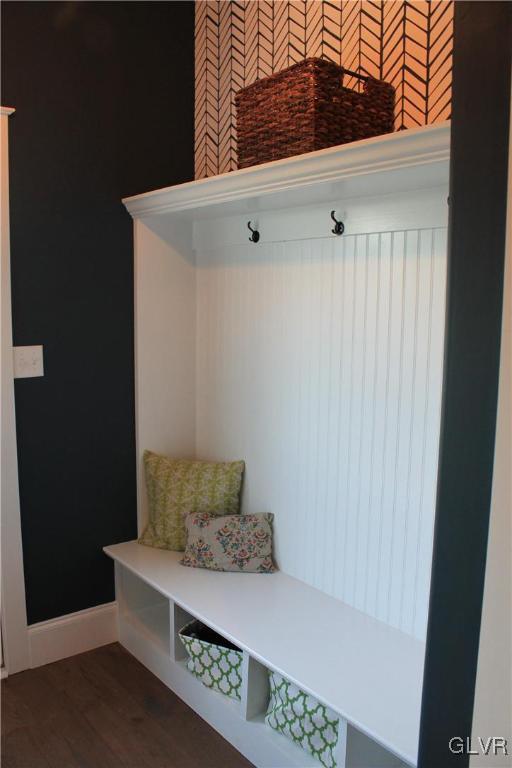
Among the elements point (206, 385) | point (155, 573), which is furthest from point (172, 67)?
point (155, 573)

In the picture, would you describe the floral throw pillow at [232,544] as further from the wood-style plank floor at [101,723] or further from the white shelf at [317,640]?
the wood-style plank floor at [101,723]

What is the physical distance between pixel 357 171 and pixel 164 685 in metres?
1.90

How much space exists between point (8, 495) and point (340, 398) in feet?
4.15

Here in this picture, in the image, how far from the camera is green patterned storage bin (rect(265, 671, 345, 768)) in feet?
6.03

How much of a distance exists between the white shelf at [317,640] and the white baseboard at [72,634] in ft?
0.99

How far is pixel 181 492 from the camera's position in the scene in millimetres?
2670

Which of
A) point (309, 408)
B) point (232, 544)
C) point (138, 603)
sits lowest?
point (138, 603)

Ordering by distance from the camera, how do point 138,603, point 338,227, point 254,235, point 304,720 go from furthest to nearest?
point 138,603 → point 254,235 → point 338,227 → point 304,720

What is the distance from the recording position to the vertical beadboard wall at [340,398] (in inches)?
76.0

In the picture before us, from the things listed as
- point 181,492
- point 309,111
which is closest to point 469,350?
point 309,111

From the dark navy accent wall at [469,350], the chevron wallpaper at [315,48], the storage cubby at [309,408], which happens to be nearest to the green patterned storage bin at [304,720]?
the storage cubby at [309,408]

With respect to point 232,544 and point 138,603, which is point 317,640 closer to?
point 232,544

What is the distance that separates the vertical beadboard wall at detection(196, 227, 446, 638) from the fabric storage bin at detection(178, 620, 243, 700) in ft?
1.28

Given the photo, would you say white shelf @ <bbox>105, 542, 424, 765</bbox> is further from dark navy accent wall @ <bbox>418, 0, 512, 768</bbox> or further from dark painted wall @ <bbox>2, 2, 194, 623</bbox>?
dark navy accent wall @ <bbox>418, 0, 512, 768</bbox>
